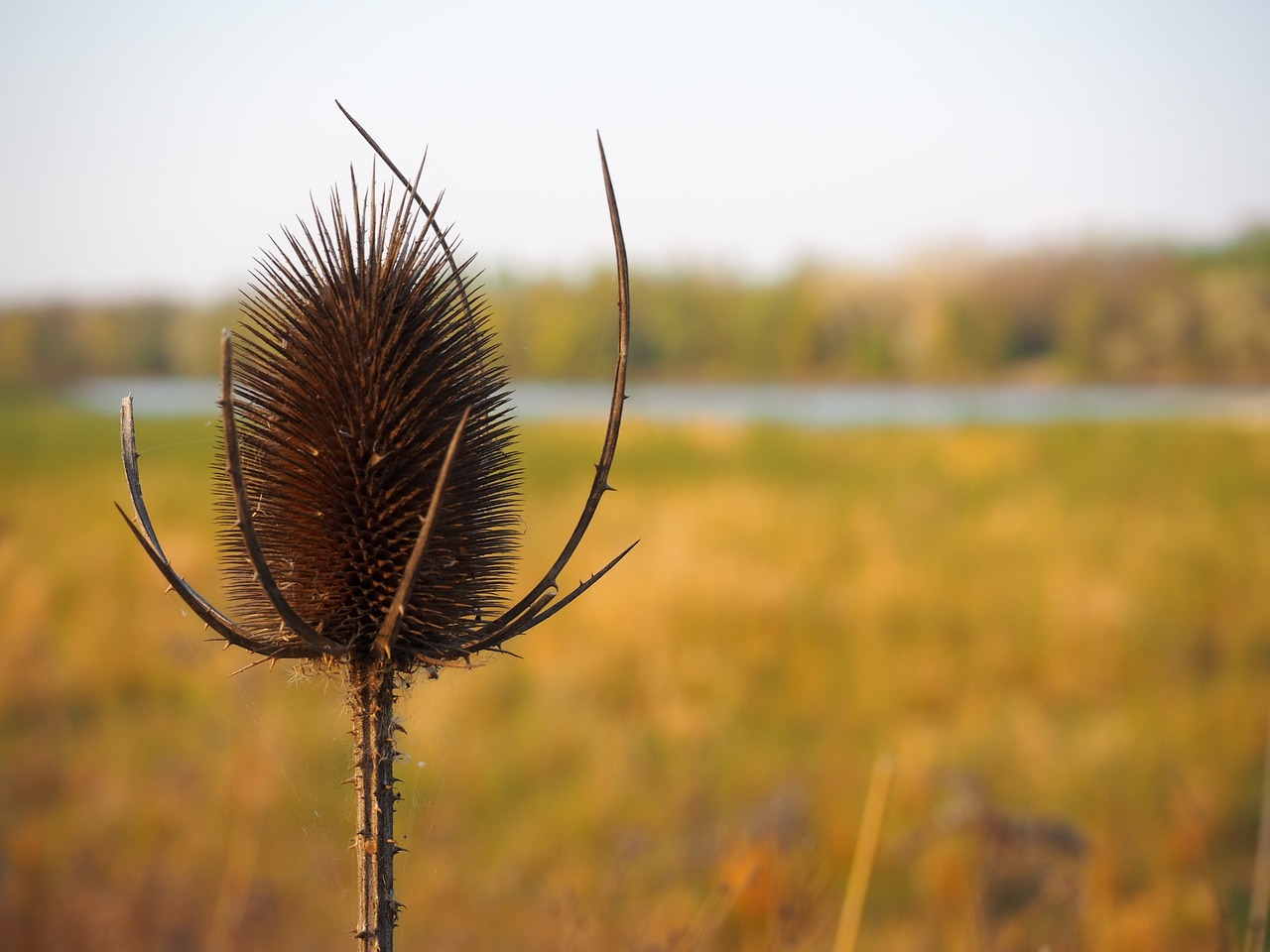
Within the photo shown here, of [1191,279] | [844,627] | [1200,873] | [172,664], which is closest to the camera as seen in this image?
[1200,873]

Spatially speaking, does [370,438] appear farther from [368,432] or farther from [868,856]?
[868,856]

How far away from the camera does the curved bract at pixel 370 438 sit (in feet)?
4.20

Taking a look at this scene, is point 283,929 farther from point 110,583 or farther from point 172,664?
point 110,583

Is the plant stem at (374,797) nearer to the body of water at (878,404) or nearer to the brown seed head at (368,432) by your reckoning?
the brown seed head at (368,432)

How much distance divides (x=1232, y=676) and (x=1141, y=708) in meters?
2.10

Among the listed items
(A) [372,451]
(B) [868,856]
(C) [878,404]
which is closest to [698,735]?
(B) [868,856]

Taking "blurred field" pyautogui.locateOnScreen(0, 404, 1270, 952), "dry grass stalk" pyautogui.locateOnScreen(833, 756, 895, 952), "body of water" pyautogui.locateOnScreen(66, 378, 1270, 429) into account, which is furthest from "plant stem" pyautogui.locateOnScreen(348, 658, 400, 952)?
"body of water" pyautogui.locateOnScreen(66, 378, 1270, 429)

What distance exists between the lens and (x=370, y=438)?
1.33 meters

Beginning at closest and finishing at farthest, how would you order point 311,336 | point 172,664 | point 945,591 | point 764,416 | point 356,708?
point 356,708, point 311,336, point 172,664, point 945,591, point 764,416

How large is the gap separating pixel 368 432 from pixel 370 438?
0.01 metres

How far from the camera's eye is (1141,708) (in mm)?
11430

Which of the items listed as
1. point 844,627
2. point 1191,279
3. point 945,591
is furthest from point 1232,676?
point 1191,279

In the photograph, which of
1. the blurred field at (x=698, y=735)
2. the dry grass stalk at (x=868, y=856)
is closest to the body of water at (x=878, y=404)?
Result: the blurred field at (x=698, y=735)

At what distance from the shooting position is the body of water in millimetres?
28781
